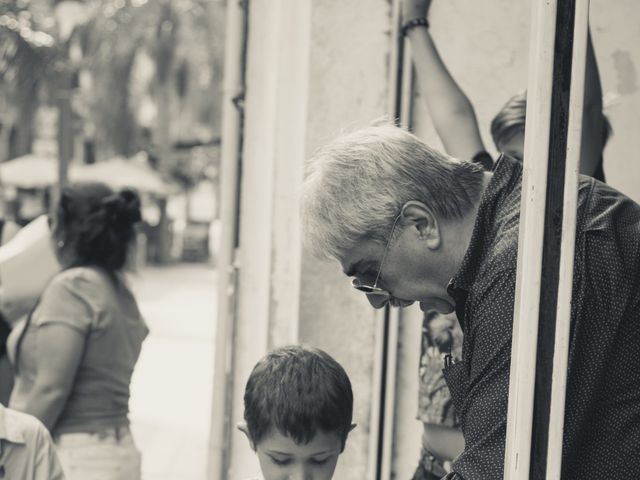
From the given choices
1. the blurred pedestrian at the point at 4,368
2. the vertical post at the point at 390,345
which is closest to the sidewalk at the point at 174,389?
the blurred pedestrian at the point at 4,368

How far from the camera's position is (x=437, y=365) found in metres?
2.54

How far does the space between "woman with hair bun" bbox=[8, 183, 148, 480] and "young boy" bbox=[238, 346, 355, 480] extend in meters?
1.01

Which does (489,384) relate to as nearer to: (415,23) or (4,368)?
(415,23)

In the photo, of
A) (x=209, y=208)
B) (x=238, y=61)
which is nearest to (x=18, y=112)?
(x=238, y=61)

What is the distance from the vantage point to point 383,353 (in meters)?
3.39

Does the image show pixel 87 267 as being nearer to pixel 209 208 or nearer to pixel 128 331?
pixel 128 331

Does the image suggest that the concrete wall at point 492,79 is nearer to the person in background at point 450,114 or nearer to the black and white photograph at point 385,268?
the black and white photograph at point 385,268

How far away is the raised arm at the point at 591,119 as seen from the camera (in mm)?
2434

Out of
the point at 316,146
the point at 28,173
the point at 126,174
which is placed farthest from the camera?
the point at 126,174

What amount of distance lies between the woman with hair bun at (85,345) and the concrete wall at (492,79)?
0.97 metres

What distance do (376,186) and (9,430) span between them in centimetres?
145

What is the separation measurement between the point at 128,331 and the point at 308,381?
121 centimetres

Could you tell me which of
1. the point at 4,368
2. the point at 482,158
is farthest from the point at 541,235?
the point at 4,368

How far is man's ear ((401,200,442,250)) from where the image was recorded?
167 cm
